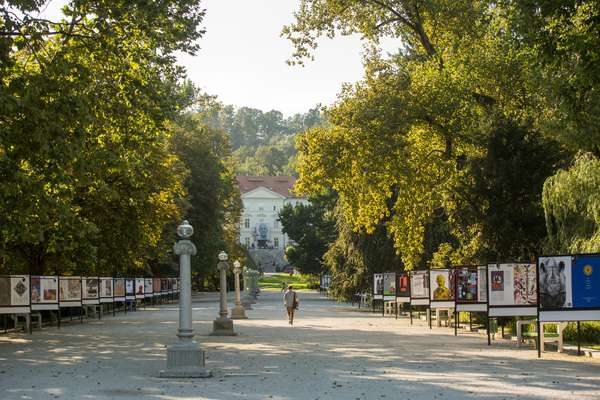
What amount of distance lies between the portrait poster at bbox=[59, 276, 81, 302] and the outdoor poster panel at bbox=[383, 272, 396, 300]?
1432 cm

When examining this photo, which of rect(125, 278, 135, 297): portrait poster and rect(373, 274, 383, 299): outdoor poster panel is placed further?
rect(125, 278, 135, 297): portrait poster

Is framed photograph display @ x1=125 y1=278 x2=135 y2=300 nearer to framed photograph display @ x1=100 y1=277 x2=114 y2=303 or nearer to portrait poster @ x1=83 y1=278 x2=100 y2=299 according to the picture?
framed photograph display @ x1=100 y1=277 x2=114 y2=303

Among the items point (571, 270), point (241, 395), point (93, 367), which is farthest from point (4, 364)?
point (571, 270)

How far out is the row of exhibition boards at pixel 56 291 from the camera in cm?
3272

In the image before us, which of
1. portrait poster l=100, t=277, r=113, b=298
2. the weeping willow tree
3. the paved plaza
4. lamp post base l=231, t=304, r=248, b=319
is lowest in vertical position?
lamp post base l=231, t=304, r=248, b=319

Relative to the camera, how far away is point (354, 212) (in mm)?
43062

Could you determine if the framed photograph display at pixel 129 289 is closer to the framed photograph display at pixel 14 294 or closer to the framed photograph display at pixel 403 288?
the framed photograph display at pixel 403 288

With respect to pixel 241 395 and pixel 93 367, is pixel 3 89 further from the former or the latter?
pixel 241 395

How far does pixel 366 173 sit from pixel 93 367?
19.8 metres

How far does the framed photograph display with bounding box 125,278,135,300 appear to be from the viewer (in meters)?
56.0

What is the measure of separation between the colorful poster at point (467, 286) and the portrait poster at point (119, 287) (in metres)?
25.6

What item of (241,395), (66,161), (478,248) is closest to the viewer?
(241,395)

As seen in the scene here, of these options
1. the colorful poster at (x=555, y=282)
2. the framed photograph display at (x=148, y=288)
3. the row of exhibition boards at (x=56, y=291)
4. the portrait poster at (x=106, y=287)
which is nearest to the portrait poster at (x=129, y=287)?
the row of exhibition boards at (x=56, y=291)

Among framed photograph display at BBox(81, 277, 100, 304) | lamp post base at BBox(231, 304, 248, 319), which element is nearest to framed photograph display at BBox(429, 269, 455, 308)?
lamp post base at BBox(231, 304, 248, 319)
